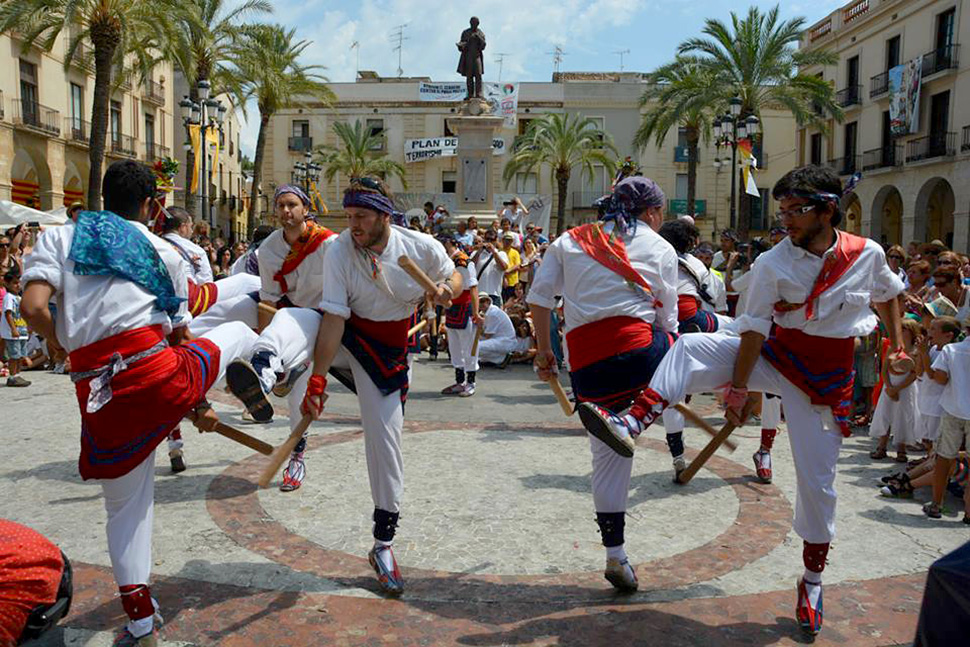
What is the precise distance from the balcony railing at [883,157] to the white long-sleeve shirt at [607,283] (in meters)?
34.3

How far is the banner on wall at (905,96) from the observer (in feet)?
106

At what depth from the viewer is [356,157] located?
48.5m

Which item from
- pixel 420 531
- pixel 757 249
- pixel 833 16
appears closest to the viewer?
pixel 420 531

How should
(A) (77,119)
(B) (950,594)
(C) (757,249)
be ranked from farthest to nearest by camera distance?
(A) (77,119) → (C) (757,249) → (B) (950,594)

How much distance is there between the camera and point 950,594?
6.40ft

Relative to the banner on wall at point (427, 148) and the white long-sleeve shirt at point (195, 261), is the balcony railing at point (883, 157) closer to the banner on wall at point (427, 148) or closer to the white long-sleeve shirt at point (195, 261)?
the banner on wall at point (427, 148)

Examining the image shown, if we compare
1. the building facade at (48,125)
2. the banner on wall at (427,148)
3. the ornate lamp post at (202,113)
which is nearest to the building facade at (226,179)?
the building facade at (48,125)

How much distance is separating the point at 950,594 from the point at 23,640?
328 centimetres

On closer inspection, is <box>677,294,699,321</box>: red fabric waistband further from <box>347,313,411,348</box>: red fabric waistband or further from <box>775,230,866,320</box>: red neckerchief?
<box>347,313,411,348</box>: red fabric waistband

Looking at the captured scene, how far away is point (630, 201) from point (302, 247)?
223cm

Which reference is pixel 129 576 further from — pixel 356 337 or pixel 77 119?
pixel 77 119

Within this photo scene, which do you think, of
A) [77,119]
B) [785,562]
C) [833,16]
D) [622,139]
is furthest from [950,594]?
[622,139]

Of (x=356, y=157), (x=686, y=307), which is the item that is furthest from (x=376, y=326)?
(x=356, y=157)

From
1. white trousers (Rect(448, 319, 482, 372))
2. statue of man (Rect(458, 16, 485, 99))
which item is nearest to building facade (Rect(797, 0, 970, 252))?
statue of man (Rect(458, 16, 485, 99))
